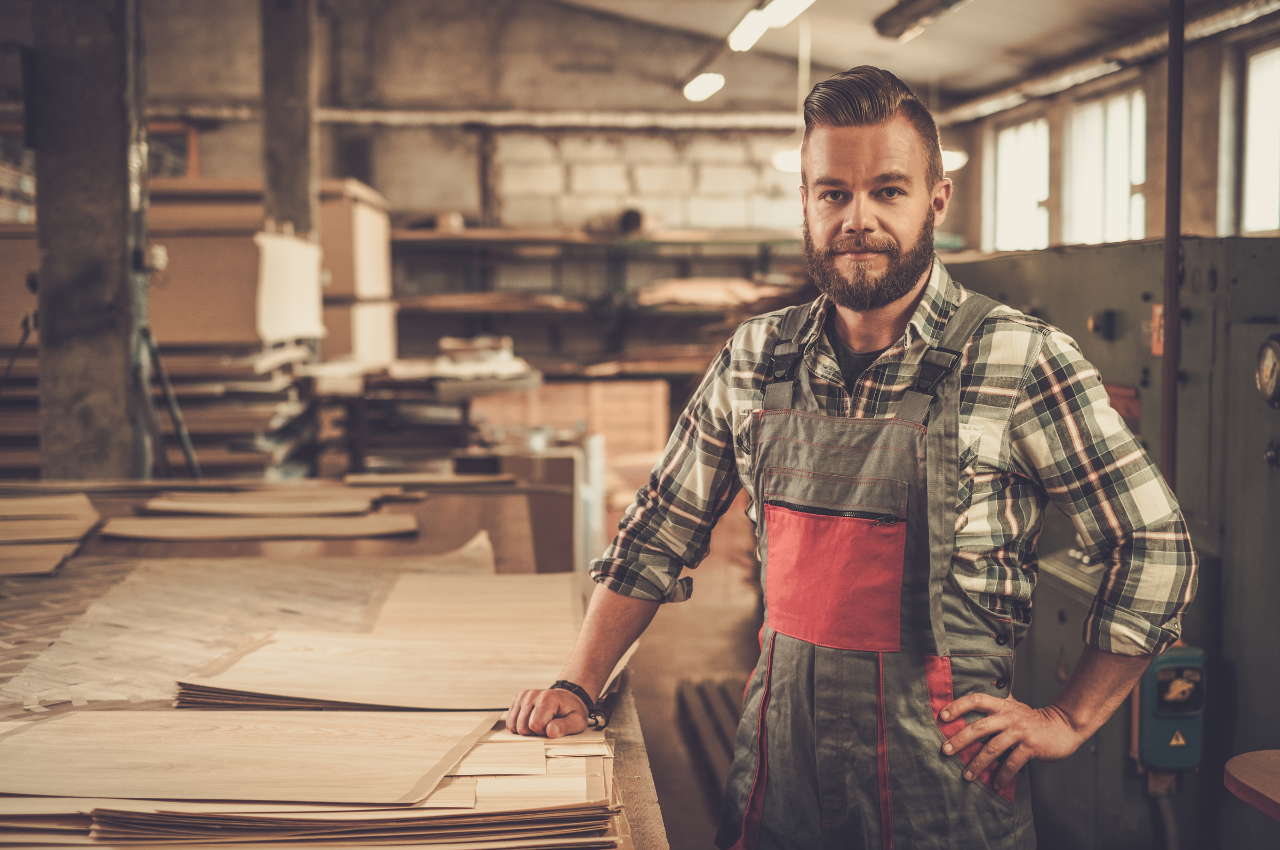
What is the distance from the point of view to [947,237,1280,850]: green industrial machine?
1.98m

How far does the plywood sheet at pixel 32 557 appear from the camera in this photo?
189 centimetres

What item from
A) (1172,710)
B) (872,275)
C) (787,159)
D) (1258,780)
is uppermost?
(787,159)

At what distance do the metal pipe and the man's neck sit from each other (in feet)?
3.11

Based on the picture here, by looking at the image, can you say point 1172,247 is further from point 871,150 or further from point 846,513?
point 846,513

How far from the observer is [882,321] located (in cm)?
132

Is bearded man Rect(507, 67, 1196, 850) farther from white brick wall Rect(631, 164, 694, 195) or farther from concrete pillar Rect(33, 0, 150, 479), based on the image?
white brick wall Rect(631, 164, 694, 195)

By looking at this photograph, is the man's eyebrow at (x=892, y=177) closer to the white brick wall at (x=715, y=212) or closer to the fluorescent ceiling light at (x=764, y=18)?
the fluorescent ceiling light at (x=764, y=18)

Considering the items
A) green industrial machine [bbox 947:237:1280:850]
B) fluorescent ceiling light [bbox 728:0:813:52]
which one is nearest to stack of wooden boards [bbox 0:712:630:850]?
green industrial machine [bbox 947:237:1280:850]

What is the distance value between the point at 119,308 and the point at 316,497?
128cm

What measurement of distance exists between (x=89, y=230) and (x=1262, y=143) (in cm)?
687

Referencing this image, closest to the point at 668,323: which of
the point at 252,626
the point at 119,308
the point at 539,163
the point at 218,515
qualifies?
the point at 539,163

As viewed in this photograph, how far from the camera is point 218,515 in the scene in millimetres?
2361

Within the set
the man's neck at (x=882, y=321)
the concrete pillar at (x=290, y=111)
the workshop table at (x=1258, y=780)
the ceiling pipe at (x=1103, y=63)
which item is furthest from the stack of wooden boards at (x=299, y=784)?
the concrete pillar at (x=290, y=111)

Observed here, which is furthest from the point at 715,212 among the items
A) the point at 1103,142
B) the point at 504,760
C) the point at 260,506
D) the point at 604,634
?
the point at 504,760
